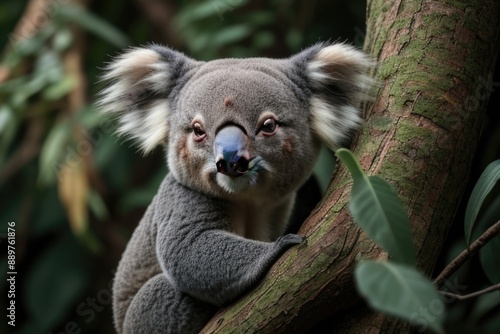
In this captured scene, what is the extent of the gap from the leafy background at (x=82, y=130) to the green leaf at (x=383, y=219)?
1.81m

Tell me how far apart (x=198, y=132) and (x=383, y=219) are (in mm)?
1006

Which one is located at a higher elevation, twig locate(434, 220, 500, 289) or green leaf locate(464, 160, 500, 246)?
green leaf locate(464, 160, 500, 246)

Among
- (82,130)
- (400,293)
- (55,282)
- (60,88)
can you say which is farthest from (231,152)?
(55,282)

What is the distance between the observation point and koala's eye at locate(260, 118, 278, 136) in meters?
2.33

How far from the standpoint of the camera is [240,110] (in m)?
2.32

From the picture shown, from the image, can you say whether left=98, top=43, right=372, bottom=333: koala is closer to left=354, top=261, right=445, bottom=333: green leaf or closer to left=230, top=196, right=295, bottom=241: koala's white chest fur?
left=230, top=196, right=295, bottom=241: koala's white chest fur

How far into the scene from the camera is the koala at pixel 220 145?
2.29 m

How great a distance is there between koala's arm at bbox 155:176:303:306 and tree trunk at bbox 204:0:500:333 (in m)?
0.07

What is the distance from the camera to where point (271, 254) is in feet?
7.02

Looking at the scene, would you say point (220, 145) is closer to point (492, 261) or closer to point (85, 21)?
point (492, 261)

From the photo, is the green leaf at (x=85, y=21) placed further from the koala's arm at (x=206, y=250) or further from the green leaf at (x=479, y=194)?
the green leaf at (x=479, y=194)

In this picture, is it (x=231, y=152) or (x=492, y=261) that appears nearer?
(x=231, y=152)

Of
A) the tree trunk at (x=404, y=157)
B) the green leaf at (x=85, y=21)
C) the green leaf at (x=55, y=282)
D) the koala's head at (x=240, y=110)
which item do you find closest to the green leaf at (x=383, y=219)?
the tree trunk at (x=404, y=157)

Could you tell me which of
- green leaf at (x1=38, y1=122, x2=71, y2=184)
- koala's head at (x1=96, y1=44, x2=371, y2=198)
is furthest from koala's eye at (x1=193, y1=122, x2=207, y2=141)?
green leaf at (x1=38, y1=122, x2=71, y2=184)
